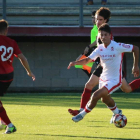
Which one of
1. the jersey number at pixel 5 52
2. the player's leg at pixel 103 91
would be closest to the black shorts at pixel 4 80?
the jersey number at pixel 5 52

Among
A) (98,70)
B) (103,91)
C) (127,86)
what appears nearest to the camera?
(103,91)

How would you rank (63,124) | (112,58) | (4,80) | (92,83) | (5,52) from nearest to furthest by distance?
(5,52) < (4,80) < (112,58) < (63,124) < (92,83)

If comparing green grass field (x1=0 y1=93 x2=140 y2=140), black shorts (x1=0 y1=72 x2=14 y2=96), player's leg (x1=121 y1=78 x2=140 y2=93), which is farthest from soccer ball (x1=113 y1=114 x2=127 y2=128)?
black shorts (x1=0 y1=72 x2=14 y2=96)

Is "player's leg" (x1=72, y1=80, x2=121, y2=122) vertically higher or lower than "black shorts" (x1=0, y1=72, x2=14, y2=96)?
lower

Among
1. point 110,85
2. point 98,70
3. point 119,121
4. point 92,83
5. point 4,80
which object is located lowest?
point 119,121

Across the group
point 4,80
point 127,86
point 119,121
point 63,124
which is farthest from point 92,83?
point 4,80

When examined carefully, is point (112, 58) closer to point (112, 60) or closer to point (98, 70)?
point (112, 60)

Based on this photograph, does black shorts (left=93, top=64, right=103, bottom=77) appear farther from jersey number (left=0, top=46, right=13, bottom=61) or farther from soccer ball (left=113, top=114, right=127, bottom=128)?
jersey number (left=0, top=46, right=13, bottom=61)

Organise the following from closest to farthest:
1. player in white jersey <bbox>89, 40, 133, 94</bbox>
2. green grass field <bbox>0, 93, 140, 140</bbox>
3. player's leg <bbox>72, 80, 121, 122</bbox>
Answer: green grass field <bbox>0, 93, 140, 140</bbox> < player's leg <bbox>72, 80, 121, 122</bbox> < player in white jersey <bbox>89, 40, 133, 94</bbox>

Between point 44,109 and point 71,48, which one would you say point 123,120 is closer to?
point 44,109

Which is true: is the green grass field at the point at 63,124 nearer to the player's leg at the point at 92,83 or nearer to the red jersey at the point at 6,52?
the player's leg at the point at 92,83

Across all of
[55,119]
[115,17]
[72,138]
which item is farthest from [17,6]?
[72,138]

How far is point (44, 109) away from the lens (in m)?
11.7

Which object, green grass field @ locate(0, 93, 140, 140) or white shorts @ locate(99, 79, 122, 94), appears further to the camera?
white shorts @ locate(99, 79, 122, 94)
